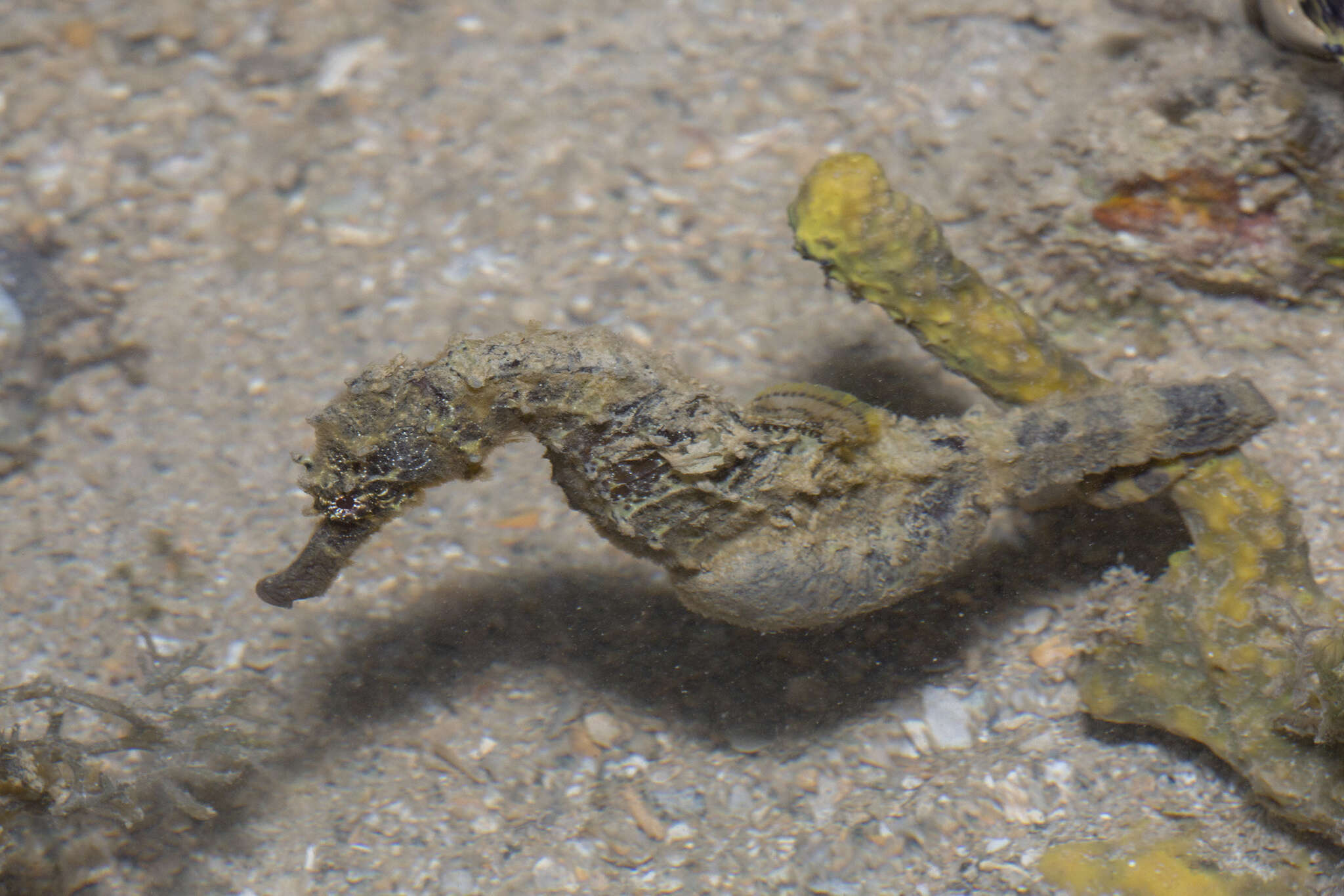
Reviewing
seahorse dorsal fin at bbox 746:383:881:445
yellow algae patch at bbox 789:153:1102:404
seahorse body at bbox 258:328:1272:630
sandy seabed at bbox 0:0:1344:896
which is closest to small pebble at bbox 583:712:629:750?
sandy seabed at bbox 0:0:1344:896

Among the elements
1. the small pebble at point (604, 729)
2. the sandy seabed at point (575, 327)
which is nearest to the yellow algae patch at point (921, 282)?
the sandy seabed at point (575, 327)

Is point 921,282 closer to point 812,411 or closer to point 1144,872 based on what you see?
point 812,411

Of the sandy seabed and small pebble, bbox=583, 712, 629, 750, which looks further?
small pebble, bbox=583, 712, 629, 750

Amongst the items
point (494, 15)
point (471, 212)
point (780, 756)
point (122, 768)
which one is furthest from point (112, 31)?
point (780, 756)

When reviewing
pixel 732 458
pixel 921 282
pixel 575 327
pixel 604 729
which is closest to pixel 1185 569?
pixel 921 282

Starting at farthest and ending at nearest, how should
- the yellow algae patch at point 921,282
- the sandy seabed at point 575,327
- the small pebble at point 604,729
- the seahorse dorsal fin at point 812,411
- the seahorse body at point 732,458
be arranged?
the small pebble at point 604,729, the sandy seabed at point 575,327, the yellow algae patch at point 921,282, the seahorse dorsal fin at point 812,411, the seahorse body at point 732,458

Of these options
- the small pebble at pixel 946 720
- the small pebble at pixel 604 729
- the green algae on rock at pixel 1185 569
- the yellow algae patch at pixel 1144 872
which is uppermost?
the green algae on rock at pixel 1185 569

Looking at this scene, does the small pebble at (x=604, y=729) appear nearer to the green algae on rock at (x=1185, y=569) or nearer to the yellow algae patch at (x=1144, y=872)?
the yellow algae patch at (x=1144, y=872)

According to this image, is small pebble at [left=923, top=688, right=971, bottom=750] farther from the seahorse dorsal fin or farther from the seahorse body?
the seahorse dorsal fin
